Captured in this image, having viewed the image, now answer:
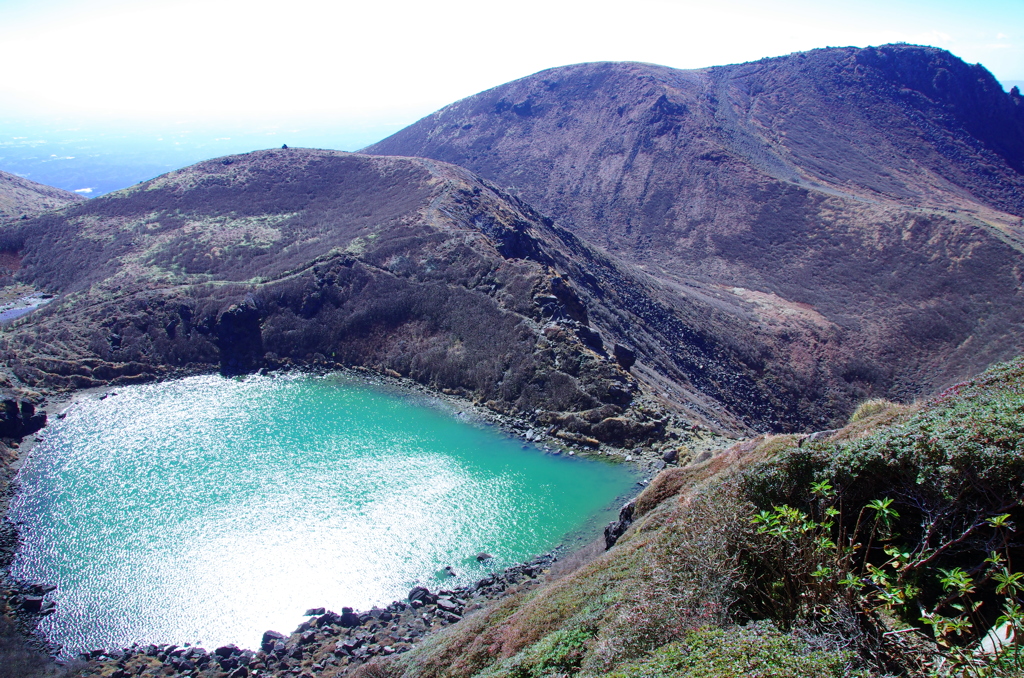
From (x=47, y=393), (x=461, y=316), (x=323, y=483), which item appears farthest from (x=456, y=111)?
(x=323, y=483)

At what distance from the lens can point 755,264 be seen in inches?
2394

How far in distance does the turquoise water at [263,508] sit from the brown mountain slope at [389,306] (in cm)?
410

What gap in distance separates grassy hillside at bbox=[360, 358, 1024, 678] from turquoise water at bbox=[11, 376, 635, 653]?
9191 mm

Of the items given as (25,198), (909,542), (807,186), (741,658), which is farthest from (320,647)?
(25,198)

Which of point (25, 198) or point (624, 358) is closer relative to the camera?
point (624, 358)

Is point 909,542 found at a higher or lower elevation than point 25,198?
lower

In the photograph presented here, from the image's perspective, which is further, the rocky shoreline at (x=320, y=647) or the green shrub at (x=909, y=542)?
the rocky shoreline at (x=320, y=647)

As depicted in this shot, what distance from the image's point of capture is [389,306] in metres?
38.8

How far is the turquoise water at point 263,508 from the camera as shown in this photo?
62.8 feet

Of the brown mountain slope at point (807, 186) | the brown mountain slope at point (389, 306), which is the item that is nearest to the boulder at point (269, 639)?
the brown mountain slope at point (389, 306)

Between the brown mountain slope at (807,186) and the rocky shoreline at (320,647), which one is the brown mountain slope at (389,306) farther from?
the rocky shoreline at (320,647)

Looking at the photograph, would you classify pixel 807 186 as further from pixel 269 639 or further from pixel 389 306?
pixel 269 639

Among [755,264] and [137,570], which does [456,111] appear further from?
[137,570]

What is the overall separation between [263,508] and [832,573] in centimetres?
2164
